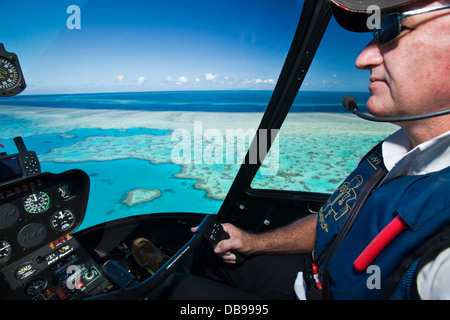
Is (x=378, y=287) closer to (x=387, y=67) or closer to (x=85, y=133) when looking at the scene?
(x=387, y=67)

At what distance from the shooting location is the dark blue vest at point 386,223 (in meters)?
0.54

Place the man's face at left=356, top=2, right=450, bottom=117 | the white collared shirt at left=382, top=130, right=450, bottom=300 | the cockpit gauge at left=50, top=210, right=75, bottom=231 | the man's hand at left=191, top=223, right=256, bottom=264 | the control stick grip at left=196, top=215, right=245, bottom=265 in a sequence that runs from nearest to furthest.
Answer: the white collared shirt at left=382, top=130, right=450, bottom=300, the man's face at left=356, top=2, right=450, bottom=117, the control stick grip at left=196, top=215, right=245, bottom=265, the man's hand at left=191, top=223, right=256, bottom=264, the cockpit gauge at left=50, top=210, right=75, bottom=231

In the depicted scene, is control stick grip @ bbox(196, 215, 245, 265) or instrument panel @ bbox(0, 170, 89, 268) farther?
instrument panel @ bbox(0, 170, 89, 268)

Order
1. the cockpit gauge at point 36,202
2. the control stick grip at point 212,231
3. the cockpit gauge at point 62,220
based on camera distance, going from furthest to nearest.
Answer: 1. the cockpit gauge at point 62,220
2. the cockpit gauge at point 36,202
3. the control stick grip at point 212,231

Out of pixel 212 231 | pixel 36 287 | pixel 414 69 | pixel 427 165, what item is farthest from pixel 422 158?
pixel 36 287

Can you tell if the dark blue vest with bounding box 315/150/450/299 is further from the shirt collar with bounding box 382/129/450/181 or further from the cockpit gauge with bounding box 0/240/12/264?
the cockpit gauge with bounding box 0/240/12/264

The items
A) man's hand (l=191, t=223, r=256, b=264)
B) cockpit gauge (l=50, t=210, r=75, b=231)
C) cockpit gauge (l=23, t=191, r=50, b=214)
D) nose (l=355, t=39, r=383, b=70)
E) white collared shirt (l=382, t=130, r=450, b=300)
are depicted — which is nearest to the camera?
white collared shirt (l=382, t=130, r=450, b=300)

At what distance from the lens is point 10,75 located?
102 centimetres

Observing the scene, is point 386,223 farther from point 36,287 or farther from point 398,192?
point 36,287

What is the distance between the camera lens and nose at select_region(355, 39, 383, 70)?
28.7 inches

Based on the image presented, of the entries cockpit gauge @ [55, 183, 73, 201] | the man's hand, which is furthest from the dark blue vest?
cockpit gauge @ [55, 183, 73, 201]

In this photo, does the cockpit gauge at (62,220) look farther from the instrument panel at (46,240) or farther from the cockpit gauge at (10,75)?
the cockpit gauge at (10,75)

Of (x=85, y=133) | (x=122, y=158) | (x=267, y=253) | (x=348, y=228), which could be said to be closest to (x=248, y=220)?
(x=267, y=253)

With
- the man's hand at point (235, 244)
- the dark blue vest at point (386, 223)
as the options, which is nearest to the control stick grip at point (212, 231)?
the man's hand at point (235, 244)
